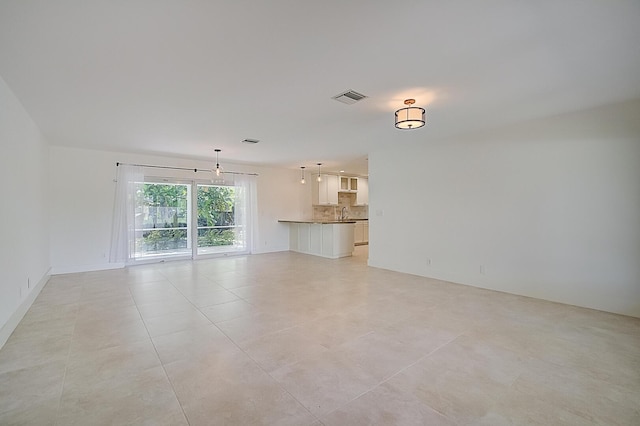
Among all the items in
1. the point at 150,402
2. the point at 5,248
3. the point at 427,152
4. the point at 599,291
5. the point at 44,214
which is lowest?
the point at 150,402

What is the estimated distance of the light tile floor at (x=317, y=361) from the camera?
175 centimetres

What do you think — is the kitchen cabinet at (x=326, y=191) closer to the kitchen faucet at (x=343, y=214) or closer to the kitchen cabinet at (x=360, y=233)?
the kitchen faucet at (x=343, y=214)

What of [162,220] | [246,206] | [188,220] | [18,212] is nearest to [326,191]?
[246,206]

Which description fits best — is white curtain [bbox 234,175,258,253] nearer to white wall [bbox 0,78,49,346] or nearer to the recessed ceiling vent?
white wall [bbox 0,78,49,346]

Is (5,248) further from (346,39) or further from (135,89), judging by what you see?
(346,39)

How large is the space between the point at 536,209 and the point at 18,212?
6.48 m

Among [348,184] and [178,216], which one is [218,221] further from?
[348,184]

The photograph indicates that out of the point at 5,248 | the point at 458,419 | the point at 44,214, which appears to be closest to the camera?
the point at 458,419

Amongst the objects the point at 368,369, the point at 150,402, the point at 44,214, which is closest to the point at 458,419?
the point at 368,369

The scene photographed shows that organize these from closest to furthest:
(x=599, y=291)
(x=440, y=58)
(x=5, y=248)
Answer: (x=440, y=58) < (x=5, y=248) < (x=599, y=291)

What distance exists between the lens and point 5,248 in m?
2.78

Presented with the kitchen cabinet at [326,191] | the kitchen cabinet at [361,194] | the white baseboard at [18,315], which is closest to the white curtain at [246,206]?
the kitchen cabinet at [326,191]

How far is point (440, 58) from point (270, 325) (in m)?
2.98

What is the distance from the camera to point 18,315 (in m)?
3.12
